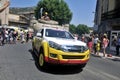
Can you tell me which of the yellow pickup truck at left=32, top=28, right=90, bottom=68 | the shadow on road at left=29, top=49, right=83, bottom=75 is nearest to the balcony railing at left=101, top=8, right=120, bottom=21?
the shadow on road at left=29, top=49, right=83, bottom=75

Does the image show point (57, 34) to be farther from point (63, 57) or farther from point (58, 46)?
point (63, 57)

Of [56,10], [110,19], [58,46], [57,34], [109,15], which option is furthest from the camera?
[56,10]

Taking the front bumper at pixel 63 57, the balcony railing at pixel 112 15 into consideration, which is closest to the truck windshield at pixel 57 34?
the front bumper at pixel 63 57

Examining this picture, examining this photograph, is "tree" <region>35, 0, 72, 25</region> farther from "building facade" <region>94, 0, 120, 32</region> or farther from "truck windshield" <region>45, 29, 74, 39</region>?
"truck windshield" <region>45, 29, 74, 39</region>

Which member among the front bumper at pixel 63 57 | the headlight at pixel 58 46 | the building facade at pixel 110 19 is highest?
the building facade at pixel 110 19

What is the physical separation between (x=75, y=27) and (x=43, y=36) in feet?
406

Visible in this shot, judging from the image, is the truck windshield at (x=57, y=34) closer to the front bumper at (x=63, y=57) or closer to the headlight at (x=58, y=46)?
the headlight at (x=58, y=46)

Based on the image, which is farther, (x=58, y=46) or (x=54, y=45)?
(x=54, y=45)

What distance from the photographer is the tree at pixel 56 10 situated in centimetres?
6341

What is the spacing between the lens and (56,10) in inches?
2527

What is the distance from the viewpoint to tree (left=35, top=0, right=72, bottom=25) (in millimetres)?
63412

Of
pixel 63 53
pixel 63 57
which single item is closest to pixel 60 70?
pixel 63 57

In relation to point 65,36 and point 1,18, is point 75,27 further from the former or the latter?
point 65,36

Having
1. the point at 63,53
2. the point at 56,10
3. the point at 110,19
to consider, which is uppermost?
the point at 56,10
